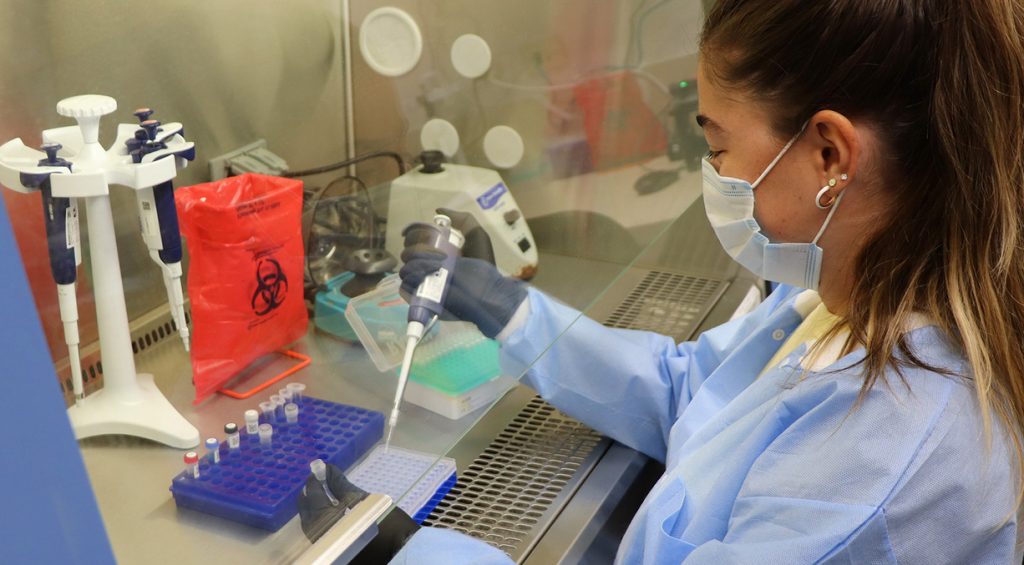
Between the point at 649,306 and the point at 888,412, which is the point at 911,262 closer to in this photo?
the point at 888,412

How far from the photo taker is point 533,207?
1443 millimetres

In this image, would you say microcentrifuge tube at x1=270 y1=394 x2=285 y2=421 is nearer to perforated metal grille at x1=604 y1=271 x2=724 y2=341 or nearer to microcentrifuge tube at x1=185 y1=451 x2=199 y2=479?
microcentrifuge tube at x1=185 y1=451 x2=199 y2=479

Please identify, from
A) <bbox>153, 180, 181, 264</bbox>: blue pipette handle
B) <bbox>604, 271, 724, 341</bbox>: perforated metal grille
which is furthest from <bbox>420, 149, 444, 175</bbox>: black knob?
<bbox>153, 180, 181, 264</bbox>: blue pipette handle

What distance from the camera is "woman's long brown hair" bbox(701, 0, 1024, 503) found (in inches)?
32.9

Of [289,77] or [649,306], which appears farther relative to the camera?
[649,306]

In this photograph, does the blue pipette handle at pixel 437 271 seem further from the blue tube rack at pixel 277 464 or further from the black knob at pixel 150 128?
the black knob at pixel 150 128

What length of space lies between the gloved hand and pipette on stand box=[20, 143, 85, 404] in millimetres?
293

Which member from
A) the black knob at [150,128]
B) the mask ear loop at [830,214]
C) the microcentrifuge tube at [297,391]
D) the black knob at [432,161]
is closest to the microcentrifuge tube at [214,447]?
the microcentrifuge tube at [297,391]

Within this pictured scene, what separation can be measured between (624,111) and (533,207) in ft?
0.88

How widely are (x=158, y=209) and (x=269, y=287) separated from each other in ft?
Answer: 0.77

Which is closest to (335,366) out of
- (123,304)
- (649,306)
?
(123,304)

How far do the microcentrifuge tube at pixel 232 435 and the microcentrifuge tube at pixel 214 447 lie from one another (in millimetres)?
13

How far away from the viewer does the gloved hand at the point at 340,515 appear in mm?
883

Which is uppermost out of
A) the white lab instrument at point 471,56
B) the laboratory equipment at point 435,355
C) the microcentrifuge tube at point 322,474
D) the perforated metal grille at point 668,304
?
the white lab instrument at point 471,56
